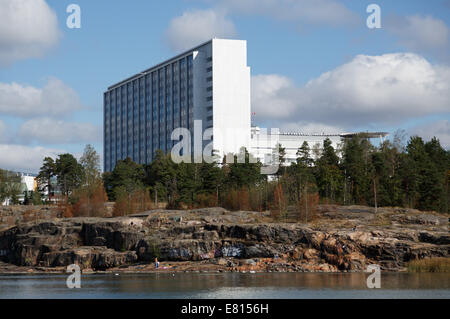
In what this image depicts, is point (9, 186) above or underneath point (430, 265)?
above

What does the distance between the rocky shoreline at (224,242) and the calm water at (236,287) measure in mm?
8699

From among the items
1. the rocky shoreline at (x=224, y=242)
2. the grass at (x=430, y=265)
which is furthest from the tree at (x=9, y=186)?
the grass at (x=430, y=265)

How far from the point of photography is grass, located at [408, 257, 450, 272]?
267 ft

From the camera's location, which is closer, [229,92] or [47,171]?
[47,171]

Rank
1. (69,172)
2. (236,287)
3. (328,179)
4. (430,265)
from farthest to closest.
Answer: (69,172), (328,179), (430,265), (236,287)

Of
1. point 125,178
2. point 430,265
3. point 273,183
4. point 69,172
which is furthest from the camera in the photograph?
point 69,172

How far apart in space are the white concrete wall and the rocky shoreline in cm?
7456

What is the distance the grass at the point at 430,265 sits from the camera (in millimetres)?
81438

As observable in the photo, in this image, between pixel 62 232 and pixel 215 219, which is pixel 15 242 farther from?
pixel 215 219

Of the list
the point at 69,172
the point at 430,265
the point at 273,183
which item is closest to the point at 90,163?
the point at 69,172

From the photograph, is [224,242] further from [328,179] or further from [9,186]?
[9,186]

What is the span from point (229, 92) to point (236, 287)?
122 m

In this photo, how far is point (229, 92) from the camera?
182375mm

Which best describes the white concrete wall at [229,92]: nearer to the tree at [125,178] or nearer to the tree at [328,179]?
the tree at [125,178]
